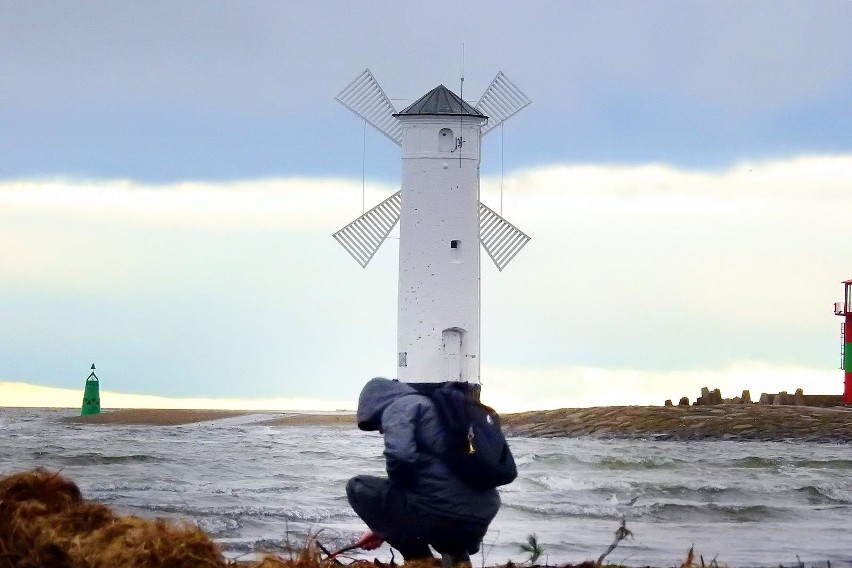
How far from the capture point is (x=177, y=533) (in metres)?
5.65

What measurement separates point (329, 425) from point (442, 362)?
61.8ft

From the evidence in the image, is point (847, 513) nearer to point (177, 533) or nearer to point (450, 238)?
point (450, 238)

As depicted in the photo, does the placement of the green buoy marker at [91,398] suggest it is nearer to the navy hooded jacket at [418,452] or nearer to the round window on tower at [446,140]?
the round window on tower at [446,140]

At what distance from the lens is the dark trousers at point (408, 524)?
6.89m

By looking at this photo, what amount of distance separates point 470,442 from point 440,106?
14.1 m

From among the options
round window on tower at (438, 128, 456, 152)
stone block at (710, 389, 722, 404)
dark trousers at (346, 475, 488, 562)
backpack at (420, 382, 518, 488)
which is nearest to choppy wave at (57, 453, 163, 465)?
round window on tower at (438, 128, 456, 152)

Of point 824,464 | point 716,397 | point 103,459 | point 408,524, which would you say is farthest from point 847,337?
point 408,524

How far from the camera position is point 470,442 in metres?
6.79

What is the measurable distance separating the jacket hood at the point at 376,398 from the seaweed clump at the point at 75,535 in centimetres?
136

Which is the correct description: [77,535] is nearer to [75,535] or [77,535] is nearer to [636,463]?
[75,535]

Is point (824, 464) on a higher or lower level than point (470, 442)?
lower

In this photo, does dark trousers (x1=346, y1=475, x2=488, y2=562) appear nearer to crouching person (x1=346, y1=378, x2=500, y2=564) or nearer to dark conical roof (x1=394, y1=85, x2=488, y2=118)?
crouching person (x1=346, y1=378, x2=500, y2=564)

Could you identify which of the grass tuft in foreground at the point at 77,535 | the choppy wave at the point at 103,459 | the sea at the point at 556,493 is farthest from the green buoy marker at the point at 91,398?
the grass tuft in foreground at the point at 77,535

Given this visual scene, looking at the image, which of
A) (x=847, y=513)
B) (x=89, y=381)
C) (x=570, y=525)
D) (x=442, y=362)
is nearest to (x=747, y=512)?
(x=847, y=513)
